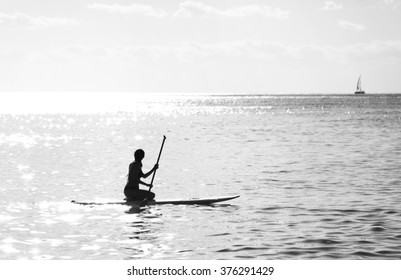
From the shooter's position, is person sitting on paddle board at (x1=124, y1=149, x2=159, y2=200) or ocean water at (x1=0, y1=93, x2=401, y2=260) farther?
person sitting on paddle board at (x1=124, y1=149, x2=159, y2=200)

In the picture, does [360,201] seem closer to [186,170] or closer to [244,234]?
[244,234]

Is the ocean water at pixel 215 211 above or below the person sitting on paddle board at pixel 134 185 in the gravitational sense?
below

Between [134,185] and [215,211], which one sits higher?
[134,185]

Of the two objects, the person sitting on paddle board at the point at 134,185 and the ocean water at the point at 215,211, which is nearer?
the ocean water at the point at 215,211

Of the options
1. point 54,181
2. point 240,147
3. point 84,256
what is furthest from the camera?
point 240,147

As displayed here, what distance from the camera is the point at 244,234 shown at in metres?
16.3

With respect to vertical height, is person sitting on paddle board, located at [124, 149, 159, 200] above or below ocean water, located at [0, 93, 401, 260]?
above

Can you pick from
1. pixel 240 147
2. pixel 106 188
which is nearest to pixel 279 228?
pixel 106 188

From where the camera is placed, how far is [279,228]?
16828mm
